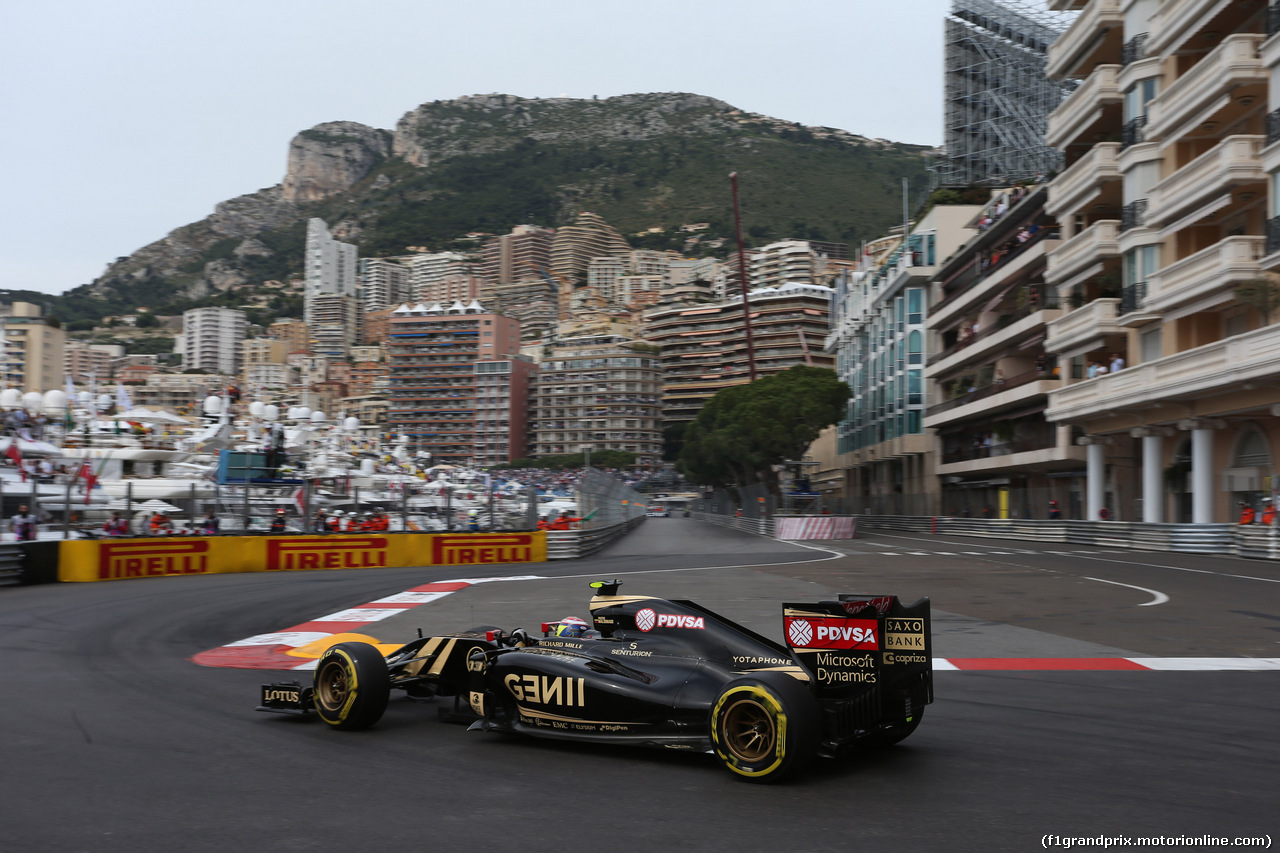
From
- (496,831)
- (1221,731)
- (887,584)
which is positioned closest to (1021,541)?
(887,584)

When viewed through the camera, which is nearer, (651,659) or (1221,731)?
(651,659)

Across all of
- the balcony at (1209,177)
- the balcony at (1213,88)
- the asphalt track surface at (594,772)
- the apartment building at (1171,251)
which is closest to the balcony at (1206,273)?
the apartment building at (1171,251)

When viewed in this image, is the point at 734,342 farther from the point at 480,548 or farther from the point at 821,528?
the point at 480,548

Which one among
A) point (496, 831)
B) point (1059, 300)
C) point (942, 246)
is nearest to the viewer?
point (496, 831)

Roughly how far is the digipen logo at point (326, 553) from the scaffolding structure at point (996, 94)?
6325 cm

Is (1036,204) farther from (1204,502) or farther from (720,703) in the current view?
(720,703)

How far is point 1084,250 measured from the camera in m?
39.1

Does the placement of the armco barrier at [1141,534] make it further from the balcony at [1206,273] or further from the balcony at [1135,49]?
the balcony at [1135,49]

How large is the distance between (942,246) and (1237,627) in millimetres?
60072

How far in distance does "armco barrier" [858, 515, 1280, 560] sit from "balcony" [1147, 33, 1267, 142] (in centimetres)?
1255

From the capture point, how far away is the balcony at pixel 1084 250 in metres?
37.5

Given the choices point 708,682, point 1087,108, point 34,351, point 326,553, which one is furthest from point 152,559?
point 34,351

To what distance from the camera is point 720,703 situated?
5.60 m

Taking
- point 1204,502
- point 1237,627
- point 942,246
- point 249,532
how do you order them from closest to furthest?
1. point 1237,627
2. point 249,532
3. point 1204,502
4. point 942,246
